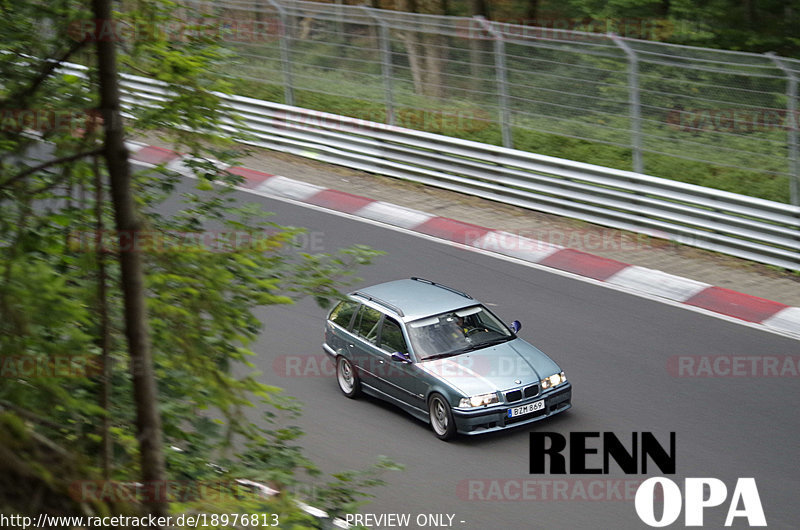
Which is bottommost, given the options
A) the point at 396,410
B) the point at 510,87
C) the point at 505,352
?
the point at 396,410

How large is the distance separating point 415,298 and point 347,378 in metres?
1.26

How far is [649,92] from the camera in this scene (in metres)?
14.8

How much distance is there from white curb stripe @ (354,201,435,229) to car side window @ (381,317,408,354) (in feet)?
17.7

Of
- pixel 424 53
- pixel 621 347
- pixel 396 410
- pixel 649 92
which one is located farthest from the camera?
pixel 424 53

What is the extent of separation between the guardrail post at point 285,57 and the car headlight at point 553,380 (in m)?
11.9

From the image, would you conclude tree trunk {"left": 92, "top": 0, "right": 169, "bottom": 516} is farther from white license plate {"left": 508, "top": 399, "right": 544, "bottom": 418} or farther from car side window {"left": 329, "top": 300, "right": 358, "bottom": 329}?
car side window {"left": 329, "top": 300, "right": 358, "bottom": 329}

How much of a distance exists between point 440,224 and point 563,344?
4.71m

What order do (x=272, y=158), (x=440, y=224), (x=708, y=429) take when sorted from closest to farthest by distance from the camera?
(x=708, y=429) → (x=440, y=224) → (x=272, y=158)

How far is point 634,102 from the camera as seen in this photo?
14961mm

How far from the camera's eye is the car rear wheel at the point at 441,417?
9688 millimetres

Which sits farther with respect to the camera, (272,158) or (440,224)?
(272,158)

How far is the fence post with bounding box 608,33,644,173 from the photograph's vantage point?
1468 cm

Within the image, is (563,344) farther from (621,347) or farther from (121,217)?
(121,217)

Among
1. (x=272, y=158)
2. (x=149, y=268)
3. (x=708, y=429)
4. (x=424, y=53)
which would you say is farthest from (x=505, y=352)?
(x=272, y=158)
